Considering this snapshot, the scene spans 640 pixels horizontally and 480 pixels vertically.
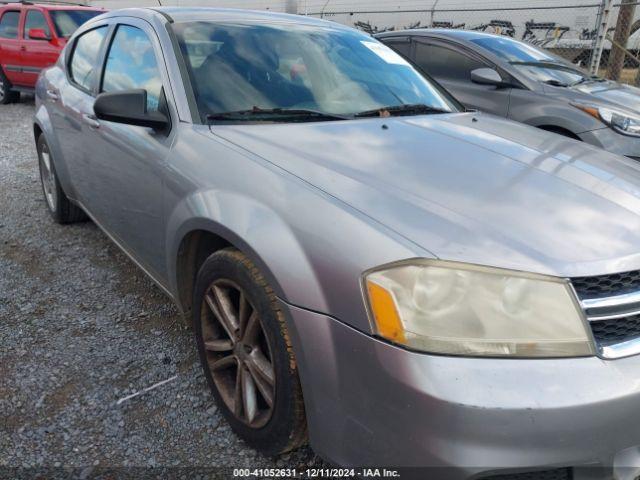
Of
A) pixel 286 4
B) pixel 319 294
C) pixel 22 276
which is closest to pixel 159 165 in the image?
pixel 319 294

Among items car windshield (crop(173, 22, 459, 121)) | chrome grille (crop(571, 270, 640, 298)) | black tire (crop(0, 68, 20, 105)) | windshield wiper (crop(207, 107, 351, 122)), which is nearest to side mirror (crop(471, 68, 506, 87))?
car windshield (crop(173, 22, 459, 121))

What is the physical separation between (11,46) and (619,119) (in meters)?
9.99

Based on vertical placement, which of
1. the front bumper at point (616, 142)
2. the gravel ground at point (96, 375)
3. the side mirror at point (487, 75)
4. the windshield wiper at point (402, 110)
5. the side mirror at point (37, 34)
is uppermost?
the windshield wiper at point (402, 110)

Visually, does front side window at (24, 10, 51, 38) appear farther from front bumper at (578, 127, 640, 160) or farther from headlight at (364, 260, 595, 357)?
headlight at (364, 260, 595, 357)

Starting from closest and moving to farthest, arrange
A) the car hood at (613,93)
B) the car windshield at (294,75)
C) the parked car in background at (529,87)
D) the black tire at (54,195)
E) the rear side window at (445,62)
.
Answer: the car windshield at (294,75), the black tire at (54,195), the parked car in background at (529,87), the car hood at (613,93), the rear side window at (445,62)

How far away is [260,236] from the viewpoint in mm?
1701

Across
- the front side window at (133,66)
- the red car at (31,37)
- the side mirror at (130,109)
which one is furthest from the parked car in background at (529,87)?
the red car at (31,37)

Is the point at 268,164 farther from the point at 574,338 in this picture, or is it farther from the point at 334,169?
the point at 574,338

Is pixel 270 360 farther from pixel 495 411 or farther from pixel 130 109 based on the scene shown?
pixel 130 109

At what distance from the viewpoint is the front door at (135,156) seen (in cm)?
236

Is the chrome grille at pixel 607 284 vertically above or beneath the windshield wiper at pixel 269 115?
beneath

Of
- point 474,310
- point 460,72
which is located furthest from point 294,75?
point 460,72

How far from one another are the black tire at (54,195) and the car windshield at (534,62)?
166 inches

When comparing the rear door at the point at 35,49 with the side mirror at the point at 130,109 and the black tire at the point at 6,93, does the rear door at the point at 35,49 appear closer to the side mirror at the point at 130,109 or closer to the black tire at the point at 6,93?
the black tire at the point at 6,93
